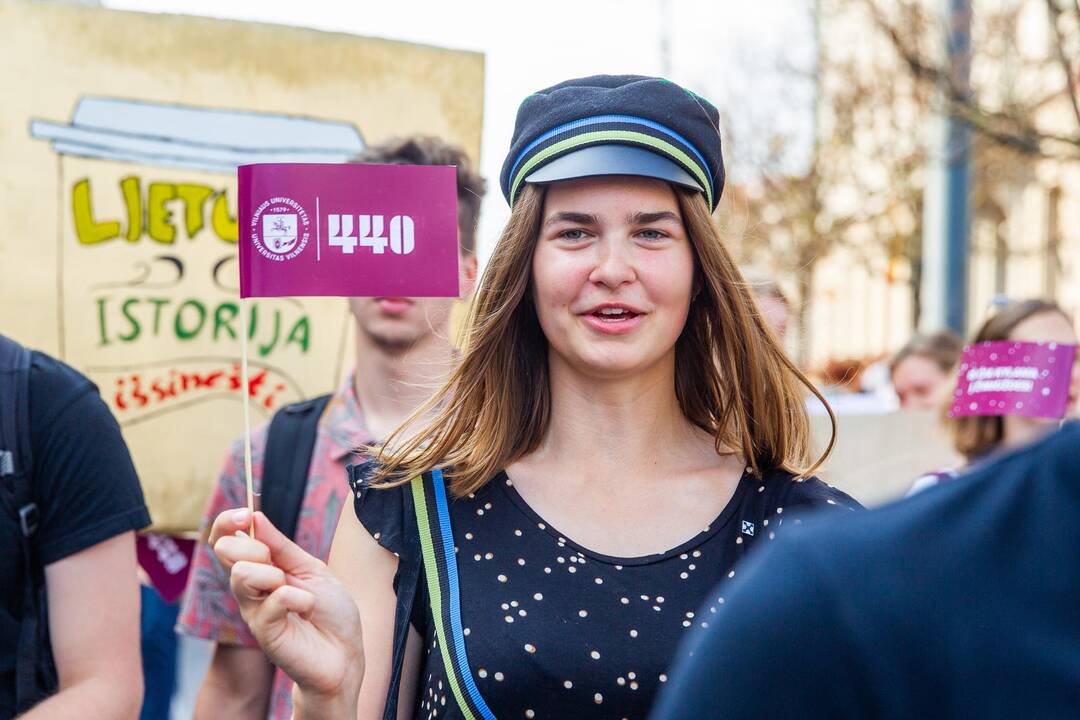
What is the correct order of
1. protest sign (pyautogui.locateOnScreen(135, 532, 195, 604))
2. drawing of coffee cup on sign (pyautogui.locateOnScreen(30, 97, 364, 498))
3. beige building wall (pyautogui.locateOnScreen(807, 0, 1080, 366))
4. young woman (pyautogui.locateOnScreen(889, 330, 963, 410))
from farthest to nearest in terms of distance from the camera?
beige building wall (pyautogui.locateOnScreen(807, 0, 1080, 366)) < young woman (pyautogui.locateOnScreen(889, 330, 963, 410)) < protest sign (pyautogui.locateOnScreen(135, 532, 195, 604)) < drawing of coffee cup on sign (pyautogui.locateOnScreen(30, 97, 364, 498))

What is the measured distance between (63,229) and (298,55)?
86 cm

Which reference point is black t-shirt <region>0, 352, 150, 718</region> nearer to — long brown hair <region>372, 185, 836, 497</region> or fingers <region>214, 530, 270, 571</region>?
long brown hair <region>372, 185, 836, 497</region>

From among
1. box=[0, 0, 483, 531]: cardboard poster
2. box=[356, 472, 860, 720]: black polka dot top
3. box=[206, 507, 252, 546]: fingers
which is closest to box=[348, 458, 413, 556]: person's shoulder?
box=[356, 472, 860, 720]: black polka dot top

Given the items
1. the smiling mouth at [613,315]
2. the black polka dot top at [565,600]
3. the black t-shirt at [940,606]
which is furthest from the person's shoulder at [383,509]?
the black t-shirt at [940,606]

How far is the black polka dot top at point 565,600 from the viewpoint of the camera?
6.64 ft

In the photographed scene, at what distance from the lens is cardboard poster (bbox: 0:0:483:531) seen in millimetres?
3863

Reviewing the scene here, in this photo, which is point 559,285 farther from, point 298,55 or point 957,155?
point 957,155

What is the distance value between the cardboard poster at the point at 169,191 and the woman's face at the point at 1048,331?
1.87 m

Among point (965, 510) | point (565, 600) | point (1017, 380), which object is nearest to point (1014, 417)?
point (1017, 380)

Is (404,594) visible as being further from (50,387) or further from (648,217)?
(50,387)

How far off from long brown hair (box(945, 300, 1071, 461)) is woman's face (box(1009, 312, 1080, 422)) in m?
0.02

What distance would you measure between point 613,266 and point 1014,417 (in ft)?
7.37

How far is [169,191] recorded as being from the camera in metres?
4.00

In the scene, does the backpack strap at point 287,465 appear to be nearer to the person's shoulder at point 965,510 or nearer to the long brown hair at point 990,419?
the long brown hair at point 990,419
